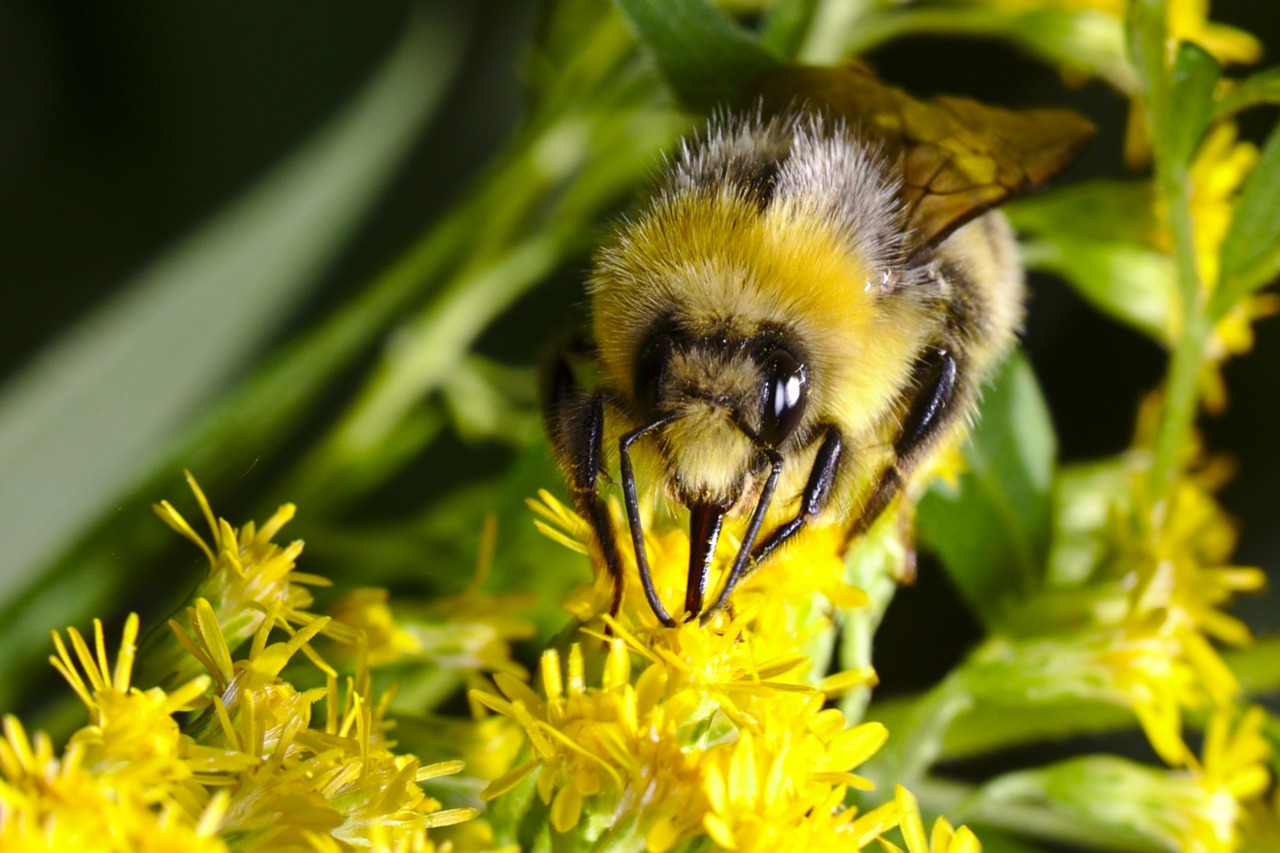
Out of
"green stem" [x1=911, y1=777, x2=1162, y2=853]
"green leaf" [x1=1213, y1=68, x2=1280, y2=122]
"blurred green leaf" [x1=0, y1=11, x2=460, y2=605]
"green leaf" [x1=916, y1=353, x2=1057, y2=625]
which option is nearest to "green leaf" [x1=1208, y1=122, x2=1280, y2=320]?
"green leaf" [x1=1213, y1=68, x2=1280, y2=122]

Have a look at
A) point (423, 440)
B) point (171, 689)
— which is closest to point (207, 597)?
point (171, 689)

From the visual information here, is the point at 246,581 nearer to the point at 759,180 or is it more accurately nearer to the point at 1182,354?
the point at 759,180

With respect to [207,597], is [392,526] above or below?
below

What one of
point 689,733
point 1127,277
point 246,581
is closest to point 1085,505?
point 1127,277

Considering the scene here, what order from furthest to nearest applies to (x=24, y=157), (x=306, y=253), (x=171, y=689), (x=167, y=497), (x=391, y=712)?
(x=24, y=157) < (x=306, y=253) < (x=167, y=497) < (x=391, y=712) < (x=171, y=689)

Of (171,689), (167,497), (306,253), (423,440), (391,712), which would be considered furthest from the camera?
(306,253)

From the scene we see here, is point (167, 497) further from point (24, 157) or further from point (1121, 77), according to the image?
point (1121, 77)

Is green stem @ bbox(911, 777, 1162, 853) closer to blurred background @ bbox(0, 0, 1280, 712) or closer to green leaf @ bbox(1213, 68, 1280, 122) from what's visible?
blurred background @ bbox(0, 0, 1280, 712)
